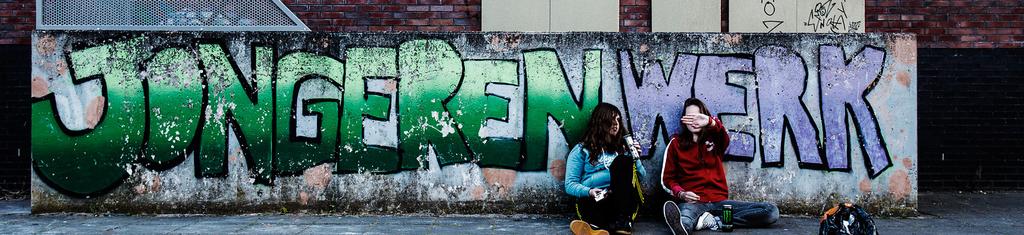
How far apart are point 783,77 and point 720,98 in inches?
21.0

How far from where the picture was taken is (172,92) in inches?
286

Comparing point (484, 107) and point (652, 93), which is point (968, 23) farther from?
point (484, 107)

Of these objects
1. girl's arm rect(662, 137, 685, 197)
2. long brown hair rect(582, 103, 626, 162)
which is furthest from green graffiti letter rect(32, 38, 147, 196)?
girl's arm rect(662, 137, 685, 197)

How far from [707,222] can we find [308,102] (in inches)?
130

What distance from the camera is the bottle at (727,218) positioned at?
6359 millimetres

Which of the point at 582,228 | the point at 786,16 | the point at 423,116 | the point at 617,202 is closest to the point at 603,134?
the point at 617,202

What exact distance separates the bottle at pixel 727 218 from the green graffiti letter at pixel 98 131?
466cm

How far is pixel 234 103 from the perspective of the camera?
23.9 feet

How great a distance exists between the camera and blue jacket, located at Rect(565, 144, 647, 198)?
655cm

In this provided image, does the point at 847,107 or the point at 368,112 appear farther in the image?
the point at 368,112

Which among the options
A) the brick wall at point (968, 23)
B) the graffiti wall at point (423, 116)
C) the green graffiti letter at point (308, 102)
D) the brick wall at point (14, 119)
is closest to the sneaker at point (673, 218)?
the graffiti wall at point (423, 116)

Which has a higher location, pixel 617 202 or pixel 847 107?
pixel 847 107

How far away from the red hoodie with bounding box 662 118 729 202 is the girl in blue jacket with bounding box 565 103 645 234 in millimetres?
341

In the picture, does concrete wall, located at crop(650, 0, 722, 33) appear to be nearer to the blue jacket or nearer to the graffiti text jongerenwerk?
the graffiti text jongerenwerk
